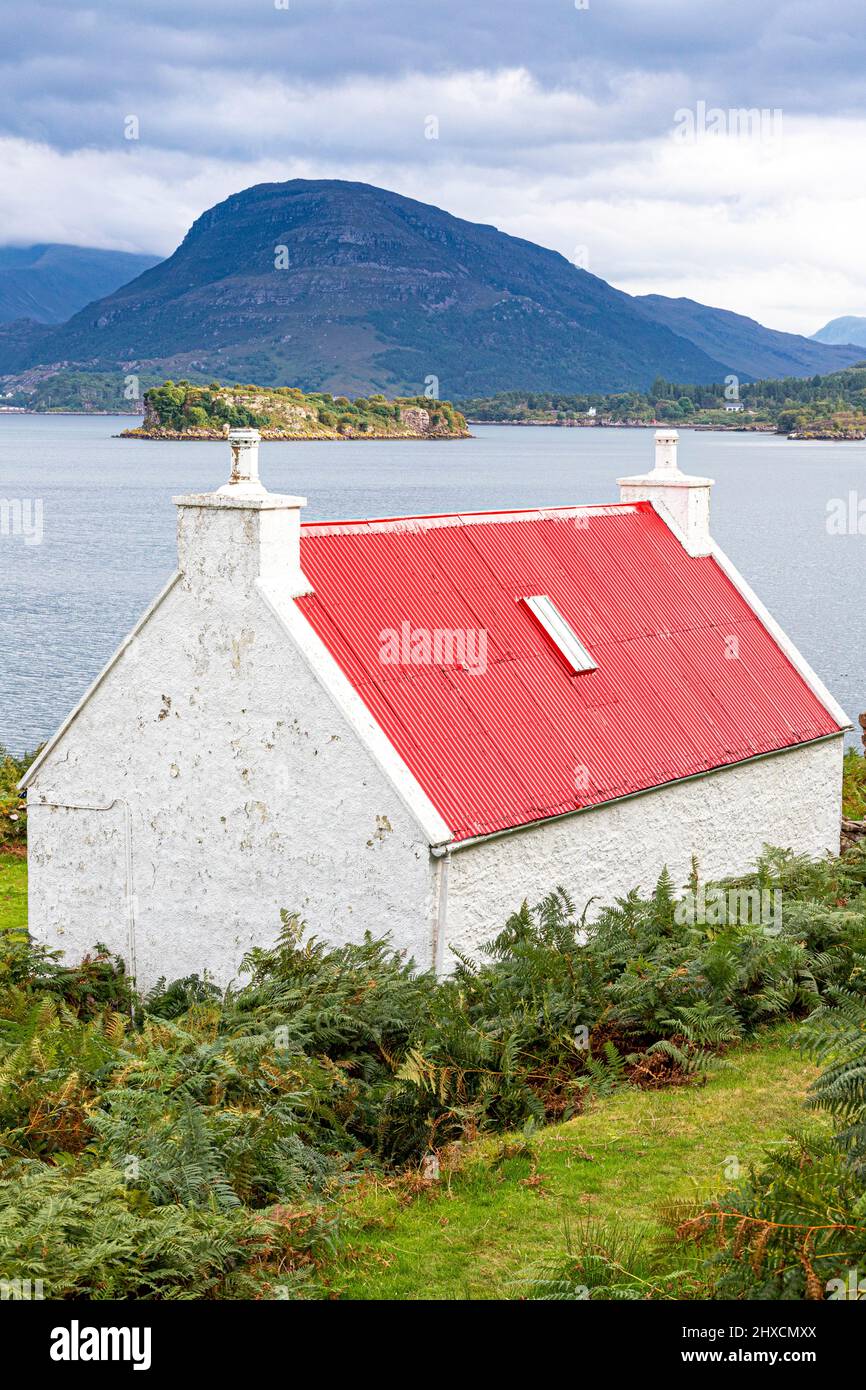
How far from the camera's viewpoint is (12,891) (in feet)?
85.5

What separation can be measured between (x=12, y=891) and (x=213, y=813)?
9.08 m

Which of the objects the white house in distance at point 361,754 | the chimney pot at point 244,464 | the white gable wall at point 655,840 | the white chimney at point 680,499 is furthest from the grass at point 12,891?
the white chimney at point 680,499

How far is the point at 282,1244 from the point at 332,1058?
442 centimetres

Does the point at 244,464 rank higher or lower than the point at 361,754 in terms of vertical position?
higher

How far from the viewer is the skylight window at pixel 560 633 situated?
21.3 metres

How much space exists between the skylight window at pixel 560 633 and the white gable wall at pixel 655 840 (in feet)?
7.26

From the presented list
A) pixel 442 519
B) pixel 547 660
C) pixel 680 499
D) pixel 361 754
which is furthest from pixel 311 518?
pixel 361 754

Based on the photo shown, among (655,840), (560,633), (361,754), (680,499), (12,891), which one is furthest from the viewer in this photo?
(680,499)

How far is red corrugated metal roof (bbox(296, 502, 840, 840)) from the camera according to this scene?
18.4 meters

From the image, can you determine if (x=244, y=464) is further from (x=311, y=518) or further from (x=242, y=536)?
(x=311, y=518)

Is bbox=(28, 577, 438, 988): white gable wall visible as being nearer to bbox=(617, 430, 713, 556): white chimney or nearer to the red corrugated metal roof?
the red corrugated metal roof

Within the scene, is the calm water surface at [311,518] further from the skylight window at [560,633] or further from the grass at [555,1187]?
the grass at [555,1187]

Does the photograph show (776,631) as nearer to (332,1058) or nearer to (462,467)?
(332,1058)

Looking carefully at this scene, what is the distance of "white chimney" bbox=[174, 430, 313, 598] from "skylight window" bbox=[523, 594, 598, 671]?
14.0ft
